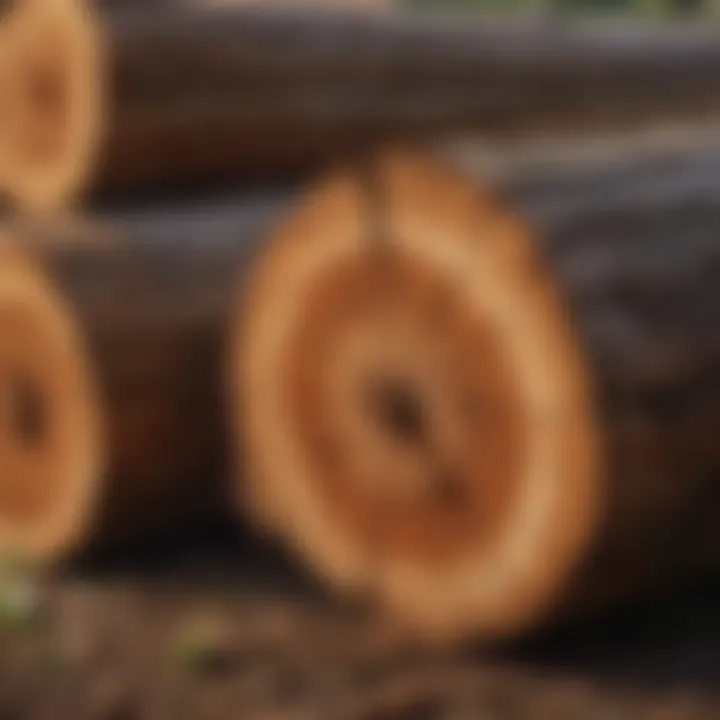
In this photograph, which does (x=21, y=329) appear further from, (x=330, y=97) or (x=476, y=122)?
(x=476, y=122)

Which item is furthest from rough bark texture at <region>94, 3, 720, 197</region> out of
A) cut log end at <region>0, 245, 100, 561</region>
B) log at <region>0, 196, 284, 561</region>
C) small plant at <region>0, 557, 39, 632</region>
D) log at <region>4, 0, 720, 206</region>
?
small plant at <region>0, 557, 39, 632</region>

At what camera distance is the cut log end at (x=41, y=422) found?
2471 mm

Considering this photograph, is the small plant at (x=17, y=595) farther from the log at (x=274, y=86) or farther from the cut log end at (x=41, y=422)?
the log at (x=274, y=86)

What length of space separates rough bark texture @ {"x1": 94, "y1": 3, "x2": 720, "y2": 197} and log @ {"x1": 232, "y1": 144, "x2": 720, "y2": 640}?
95 centimetres

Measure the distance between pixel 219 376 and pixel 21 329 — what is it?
330 millimetres

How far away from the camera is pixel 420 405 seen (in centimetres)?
206

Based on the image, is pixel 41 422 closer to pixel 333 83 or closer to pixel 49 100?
pixel 49 100

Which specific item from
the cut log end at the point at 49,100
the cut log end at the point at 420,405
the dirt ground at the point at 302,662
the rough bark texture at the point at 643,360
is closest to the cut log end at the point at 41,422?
the dirt ground at the point at 302,662

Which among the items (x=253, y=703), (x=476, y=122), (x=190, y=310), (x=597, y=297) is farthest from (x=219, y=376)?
(x=476, y=122)

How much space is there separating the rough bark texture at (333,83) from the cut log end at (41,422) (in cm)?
60

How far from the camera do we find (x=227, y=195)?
313cm

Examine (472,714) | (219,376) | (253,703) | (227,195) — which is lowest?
(472,714)

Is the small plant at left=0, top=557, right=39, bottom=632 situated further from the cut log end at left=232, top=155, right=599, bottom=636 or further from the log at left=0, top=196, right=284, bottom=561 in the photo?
the cut log end at left=232, top=155, right=599, bottom=636

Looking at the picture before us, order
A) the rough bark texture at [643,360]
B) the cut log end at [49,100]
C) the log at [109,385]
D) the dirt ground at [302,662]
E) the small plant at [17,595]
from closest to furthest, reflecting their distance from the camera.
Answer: the rough bark texture at [643,360] → the dirt ground at [302,662] → the small plant at [17,595] → the log at [109,385] → the cut log end at [49,100]
